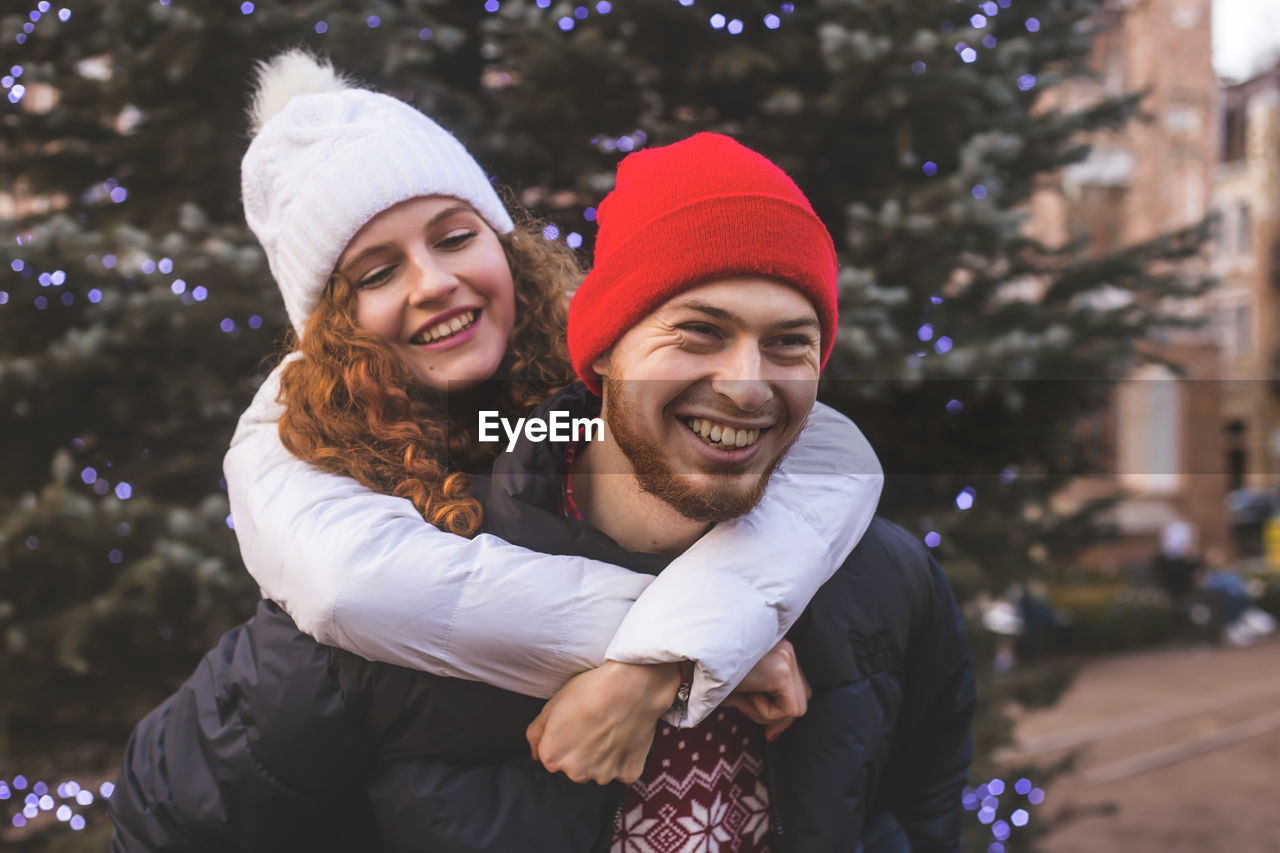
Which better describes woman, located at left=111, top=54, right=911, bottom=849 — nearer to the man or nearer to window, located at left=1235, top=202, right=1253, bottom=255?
the man

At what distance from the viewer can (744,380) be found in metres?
1.25

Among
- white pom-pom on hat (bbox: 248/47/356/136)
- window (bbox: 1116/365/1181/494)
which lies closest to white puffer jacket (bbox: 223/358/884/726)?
white pom-pom on hat (bbox: 248/47/356/136)

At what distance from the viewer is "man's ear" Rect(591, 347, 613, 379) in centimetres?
141

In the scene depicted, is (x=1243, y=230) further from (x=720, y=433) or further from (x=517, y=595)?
(x=517, y=595)

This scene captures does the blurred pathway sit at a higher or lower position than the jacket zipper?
lower

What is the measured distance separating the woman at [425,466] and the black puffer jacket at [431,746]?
3.0 inches

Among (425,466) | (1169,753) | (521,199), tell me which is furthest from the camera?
(1169,753)

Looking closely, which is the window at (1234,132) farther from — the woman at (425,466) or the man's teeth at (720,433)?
the man's teeth at (720,433)

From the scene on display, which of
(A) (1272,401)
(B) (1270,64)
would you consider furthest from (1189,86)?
(A) (1272,401)

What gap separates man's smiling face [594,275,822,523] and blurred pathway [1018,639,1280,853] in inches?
139

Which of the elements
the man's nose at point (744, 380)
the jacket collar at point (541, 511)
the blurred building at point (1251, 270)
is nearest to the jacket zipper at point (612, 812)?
the jacket collar at point (541, 511)

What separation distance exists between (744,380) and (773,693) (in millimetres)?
469

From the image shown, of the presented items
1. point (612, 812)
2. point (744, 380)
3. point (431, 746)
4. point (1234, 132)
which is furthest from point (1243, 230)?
point (431, 746)

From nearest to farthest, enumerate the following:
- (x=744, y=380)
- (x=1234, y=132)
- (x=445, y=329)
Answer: (x=744, y=380)
(x=445, y=329)
(x=1234, y=132)
